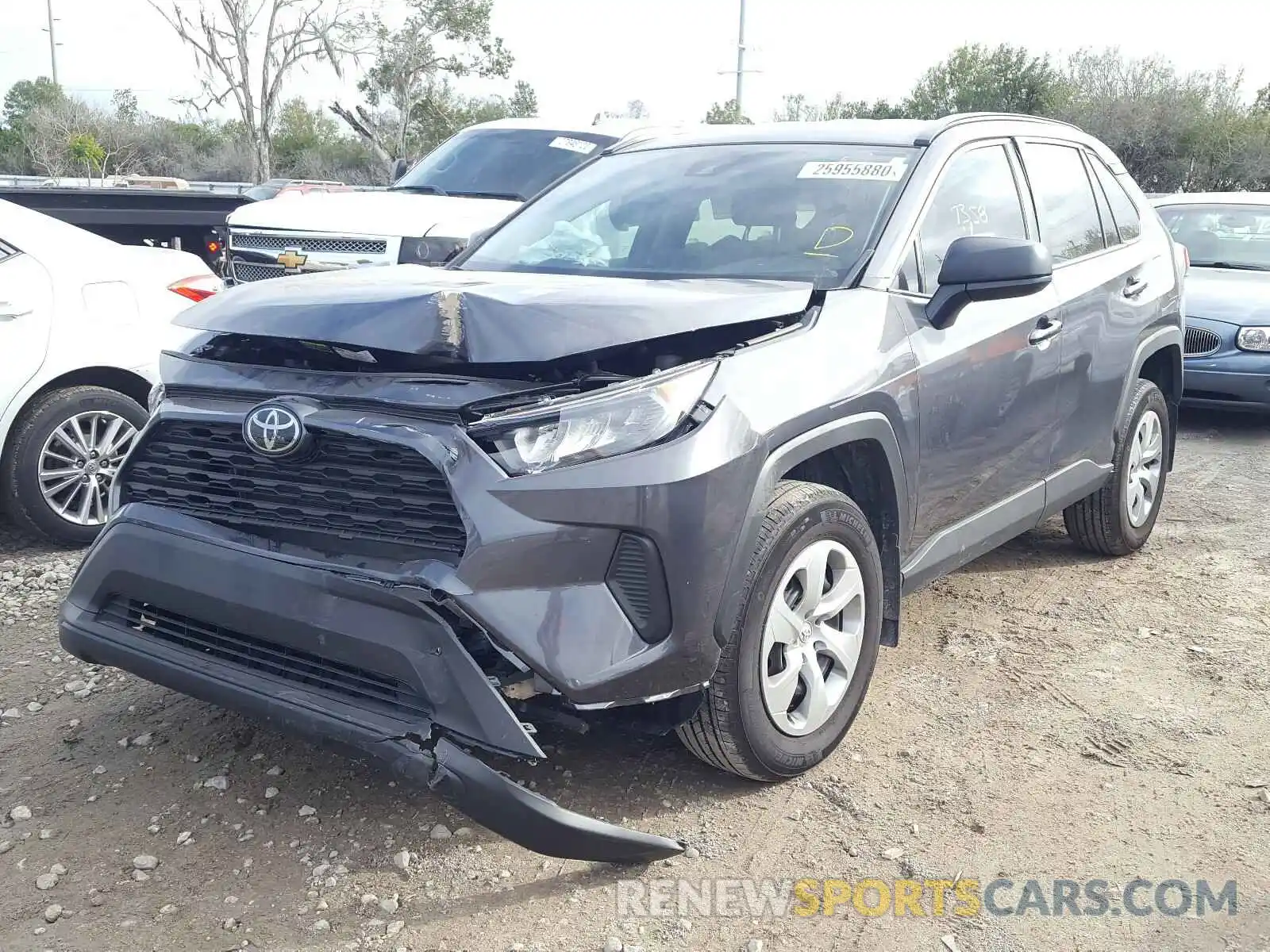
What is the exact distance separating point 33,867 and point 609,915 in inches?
54.5

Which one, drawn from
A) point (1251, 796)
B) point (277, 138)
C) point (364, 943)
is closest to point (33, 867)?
point (364, 943)

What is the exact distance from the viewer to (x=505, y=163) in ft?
28.5

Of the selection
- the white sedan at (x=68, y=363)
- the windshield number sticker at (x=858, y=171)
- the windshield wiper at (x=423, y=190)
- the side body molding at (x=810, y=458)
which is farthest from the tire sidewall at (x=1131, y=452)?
the windshield wiper at (x=423, y=190)

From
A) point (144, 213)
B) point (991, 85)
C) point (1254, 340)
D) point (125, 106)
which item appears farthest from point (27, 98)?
point (1254, 340)

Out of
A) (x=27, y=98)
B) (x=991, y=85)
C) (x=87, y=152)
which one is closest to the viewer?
(x=87, y=152)

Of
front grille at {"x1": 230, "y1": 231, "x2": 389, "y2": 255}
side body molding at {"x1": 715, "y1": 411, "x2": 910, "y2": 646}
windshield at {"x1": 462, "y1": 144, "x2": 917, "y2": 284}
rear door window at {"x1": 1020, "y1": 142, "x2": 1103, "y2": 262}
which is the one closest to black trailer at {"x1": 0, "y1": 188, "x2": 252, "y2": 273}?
front grille at {"x1": 230, "y1": 231, "x2": 389, "y2": 255}

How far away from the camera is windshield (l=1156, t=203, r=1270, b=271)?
8.95 meters

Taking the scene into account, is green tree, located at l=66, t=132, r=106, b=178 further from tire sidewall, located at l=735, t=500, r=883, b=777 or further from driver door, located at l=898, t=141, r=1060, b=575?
tire sidewall, located at l=735, t=500, r=883, b=777

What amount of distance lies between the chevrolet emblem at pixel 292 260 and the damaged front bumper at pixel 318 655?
486 cm

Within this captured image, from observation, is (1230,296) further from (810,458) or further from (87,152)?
(87,152)

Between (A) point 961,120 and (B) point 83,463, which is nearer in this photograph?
(A) point 961,120

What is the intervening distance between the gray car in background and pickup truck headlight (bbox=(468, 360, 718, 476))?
22.1 feet

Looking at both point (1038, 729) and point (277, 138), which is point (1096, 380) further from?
point (277, 138)

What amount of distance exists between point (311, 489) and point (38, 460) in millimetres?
2920
